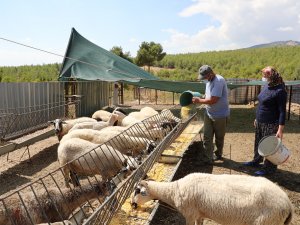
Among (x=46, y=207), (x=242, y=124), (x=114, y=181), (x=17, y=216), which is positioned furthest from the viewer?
(x=242, y=124)

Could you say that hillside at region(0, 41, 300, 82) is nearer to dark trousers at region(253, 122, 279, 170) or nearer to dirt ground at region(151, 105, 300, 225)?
dirt ground at region(151, 105, 300, 225)

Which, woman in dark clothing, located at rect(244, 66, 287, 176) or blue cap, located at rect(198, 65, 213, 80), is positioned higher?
blue cap, located at rect(198, 65, 213, 80)

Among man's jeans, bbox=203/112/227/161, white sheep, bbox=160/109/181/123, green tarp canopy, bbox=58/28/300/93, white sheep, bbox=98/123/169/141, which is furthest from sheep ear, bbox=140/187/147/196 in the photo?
green tarp canopy, bbox=58/28/300/93

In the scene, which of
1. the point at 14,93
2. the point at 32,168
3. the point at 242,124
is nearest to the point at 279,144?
the point at 32,168

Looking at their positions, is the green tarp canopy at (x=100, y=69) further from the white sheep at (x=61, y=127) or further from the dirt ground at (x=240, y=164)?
the white sheep at (x=61, y=127)

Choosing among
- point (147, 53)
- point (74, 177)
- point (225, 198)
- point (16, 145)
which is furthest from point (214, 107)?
point (147, 53)

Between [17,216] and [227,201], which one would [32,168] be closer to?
[17,216]

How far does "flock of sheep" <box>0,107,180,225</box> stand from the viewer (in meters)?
3.73

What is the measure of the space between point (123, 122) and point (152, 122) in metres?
1.30

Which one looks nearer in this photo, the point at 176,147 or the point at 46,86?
the point at 176,147

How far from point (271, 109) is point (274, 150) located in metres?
1.05

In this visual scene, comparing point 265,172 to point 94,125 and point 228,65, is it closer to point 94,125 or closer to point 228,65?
point 94,125

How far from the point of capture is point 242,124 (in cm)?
1393

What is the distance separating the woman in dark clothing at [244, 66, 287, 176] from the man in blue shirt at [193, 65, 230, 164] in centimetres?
80
